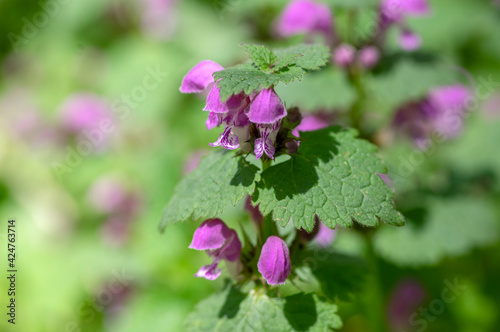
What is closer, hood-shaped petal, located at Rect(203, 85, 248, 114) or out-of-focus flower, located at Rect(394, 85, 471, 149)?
hood-shaped petal, located at Rect(203, 85, 248, 114)

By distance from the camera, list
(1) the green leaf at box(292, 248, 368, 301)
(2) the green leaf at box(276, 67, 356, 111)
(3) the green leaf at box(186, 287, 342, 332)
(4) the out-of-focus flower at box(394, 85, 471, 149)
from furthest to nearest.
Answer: (4) the out-of-focus flower at box(394, 85, 471, 149)
(2) the green leaf at box(276, 67, 356, 111)
(1) the green leaf at box(292, 248, 368, 301)
(3) the green leaf at box(186, 287, 342, 332)

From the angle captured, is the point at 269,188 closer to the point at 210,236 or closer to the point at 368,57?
the point at 210,236

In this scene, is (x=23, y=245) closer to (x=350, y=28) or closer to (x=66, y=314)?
(x=66, y=314)

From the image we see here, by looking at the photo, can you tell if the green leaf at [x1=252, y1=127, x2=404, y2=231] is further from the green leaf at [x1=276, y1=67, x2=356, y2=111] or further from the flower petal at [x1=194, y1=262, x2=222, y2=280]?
the green leaf at [x1=276, y1=67, x2=356, y2=111]

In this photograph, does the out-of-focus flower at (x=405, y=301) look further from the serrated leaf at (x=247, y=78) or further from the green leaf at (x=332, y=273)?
the serrated leaf at (x=247, y=78)

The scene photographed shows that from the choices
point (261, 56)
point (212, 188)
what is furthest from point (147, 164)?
point (261, 56)

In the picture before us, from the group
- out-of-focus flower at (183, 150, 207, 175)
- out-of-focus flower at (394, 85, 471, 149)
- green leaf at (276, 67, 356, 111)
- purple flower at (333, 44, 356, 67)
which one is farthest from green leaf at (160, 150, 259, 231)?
out-of-focus flower at (183, 150, 207, 175)

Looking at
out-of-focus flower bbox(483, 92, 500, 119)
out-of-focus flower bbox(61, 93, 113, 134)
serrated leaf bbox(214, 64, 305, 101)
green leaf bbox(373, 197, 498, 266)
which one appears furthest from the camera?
out-of-focus flower bbox(61, 93, 113, 134)

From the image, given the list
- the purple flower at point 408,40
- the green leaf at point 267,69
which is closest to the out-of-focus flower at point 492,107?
the purple flower at point 408,40

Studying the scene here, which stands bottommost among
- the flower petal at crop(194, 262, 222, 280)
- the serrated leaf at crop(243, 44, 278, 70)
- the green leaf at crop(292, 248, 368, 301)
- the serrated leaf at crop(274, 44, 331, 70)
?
the green leaf at crop(292, 248, 368, 301)
